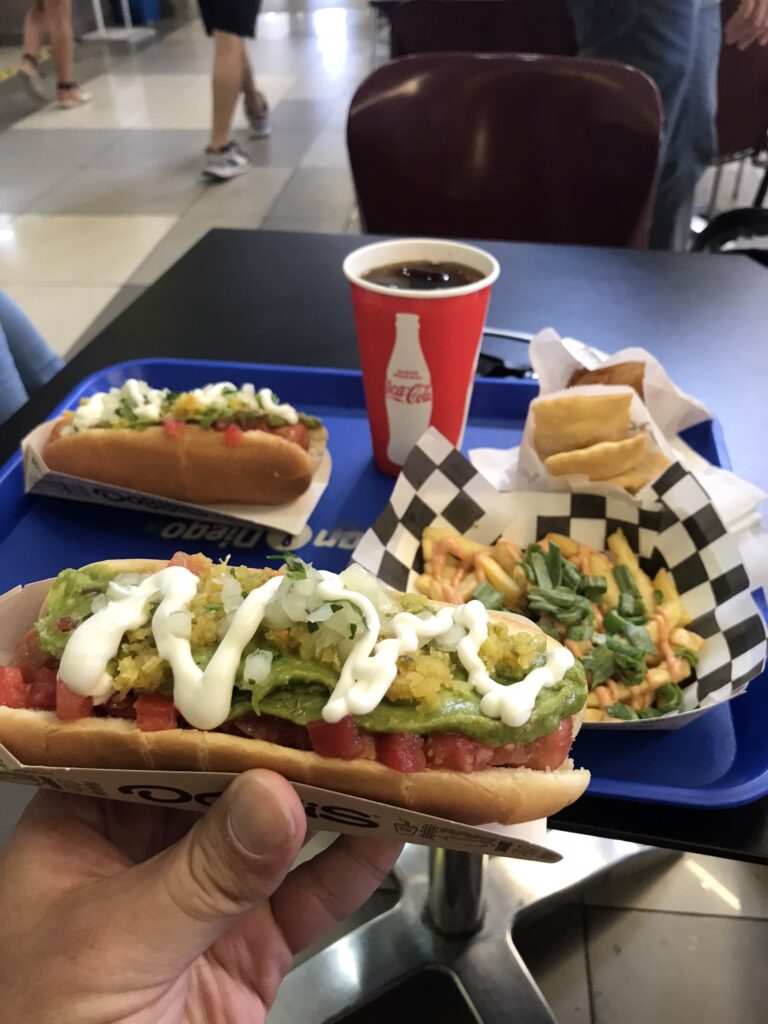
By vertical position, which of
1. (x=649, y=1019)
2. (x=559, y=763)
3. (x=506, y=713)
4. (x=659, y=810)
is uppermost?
(x=506, y=713)

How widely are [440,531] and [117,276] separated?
4369 mm

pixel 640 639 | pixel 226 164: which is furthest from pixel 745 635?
pixel 226 164

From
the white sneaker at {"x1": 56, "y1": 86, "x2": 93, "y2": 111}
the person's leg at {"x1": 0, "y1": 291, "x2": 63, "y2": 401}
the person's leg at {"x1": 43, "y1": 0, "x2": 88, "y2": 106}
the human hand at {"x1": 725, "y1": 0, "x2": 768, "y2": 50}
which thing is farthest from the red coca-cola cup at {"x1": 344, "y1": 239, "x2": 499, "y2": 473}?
the person's leg at {"x1": 43, "y1": 0, "x2": 88, "y2": 106}

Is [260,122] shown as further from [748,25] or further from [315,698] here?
[315,698]

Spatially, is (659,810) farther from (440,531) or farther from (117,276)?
(117,276)

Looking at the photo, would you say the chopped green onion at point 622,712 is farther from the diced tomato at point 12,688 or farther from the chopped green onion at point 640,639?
the diced tomato at point 12,688

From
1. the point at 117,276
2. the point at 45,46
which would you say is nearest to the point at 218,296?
the point at 117,276

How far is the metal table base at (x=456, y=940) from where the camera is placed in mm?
1915

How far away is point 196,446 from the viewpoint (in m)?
1.81

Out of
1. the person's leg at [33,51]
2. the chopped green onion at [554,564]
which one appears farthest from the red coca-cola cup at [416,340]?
the person's leg at [33,51]

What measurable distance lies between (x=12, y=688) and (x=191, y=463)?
0.78m

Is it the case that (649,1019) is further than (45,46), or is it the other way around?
(45,46)

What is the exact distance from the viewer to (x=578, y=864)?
2133 millimetres

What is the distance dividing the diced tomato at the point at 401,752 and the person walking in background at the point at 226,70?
6.59 metres
